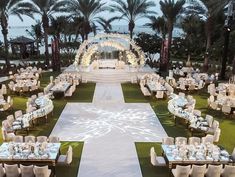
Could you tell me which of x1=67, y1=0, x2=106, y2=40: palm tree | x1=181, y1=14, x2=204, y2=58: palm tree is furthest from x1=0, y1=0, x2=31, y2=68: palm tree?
x1=181, y1=14, x2=204, y2=58: palm tree

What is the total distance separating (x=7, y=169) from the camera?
10.9 m

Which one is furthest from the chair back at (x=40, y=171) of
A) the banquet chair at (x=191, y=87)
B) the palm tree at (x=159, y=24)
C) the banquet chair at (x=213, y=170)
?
the palm tree at (x=159, y=24)

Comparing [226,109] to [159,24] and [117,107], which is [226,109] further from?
[159,24]

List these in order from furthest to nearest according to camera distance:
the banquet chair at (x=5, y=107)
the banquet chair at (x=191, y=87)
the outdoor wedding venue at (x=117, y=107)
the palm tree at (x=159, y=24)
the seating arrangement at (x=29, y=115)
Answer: the palm tree at (x=159, y=24), the banquet chair at (x=191, y=87), the banquet chair at (x=5, y=107), the seating arrangement at (x=29, y=115), the outdoor wedding venue at (x=117, y=107)

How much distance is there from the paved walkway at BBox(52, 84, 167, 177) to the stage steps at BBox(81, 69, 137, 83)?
5.84 meters

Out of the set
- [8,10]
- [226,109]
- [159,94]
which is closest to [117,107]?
[159,94]

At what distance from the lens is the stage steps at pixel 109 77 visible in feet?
98.7

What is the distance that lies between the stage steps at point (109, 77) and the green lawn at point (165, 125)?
2.14 meters

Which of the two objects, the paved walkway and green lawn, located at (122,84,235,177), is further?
green lawn, located at (122,84,235,177)

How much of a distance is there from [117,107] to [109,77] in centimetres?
927

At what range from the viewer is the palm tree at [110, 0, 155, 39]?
39.4 metres

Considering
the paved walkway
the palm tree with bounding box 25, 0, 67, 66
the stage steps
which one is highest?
the palm tree with bounding box 25, 0, 67, 66

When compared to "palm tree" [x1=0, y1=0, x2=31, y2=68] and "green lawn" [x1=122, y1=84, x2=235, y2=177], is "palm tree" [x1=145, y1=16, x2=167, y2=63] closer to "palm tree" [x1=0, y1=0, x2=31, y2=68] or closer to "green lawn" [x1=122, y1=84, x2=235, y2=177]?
"green lawn" [x1=122, y1=84, x2=235, y2=177]

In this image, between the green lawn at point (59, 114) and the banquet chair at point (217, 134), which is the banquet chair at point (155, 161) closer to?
the green lawn at point (59, 114)
